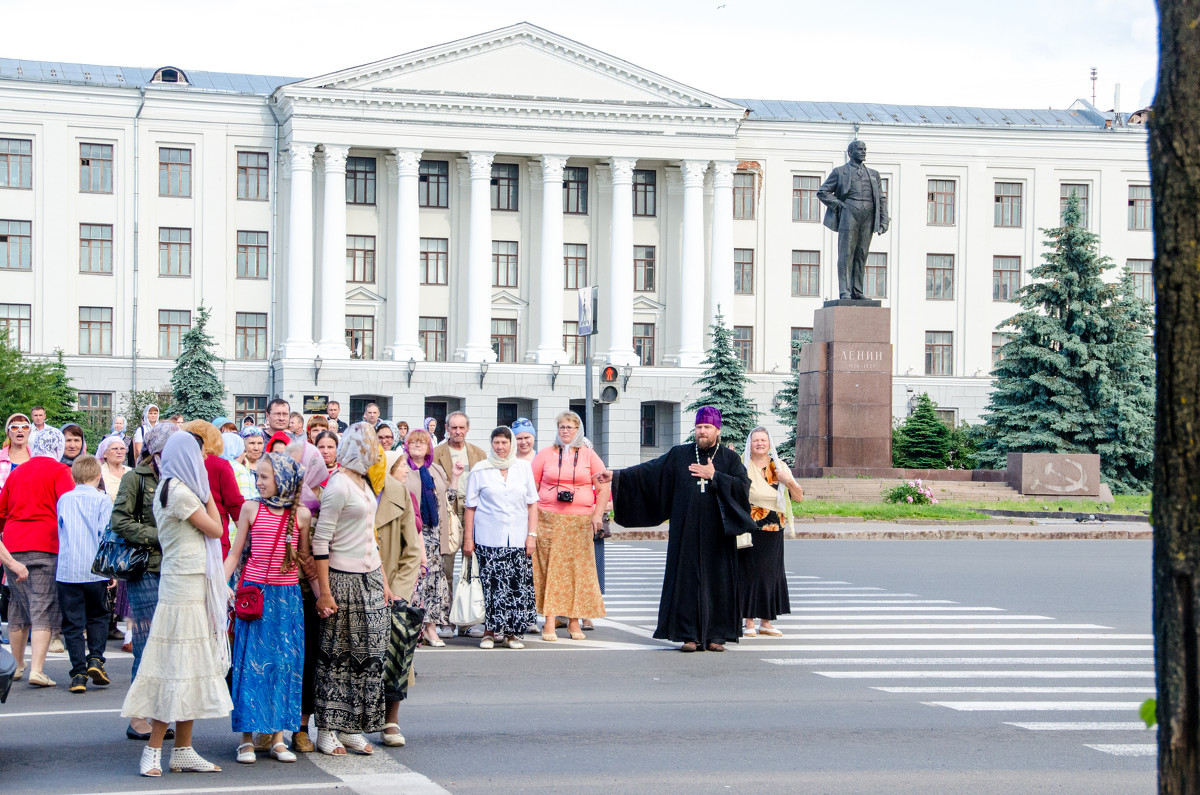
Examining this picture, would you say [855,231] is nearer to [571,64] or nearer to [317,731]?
[317,731]

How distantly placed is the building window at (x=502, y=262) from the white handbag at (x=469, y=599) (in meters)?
50.2

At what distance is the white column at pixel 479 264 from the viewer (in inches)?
2354

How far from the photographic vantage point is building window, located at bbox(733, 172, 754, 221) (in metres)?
64.0

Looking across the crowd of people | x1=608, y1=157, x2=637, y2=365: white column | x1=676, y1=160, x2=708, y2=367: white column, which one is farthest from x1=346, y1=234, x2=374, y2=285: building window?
the crowd of people

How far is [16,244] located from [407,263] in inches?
597

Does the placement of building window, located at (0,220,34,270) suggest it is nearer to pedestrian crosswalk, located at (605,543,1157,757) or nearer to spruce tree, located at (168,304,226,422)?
spruce tree, located at (168,304,226,422)

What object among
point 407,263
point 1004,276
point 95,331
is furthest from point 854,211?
point 1004,276

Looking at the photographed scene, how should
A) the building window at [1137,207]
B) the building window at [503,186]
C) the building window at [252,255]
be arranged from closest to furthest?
the building window at [252,255] → the building window at [503,186] → the building window at [1137,207]

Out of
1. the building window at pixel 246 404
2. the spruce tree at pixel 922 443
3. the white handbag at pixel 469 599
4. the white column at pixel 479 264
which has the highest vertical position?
the white column at pixel 479 264

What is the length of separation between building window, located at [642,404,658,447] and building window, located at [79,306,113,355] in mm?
21758

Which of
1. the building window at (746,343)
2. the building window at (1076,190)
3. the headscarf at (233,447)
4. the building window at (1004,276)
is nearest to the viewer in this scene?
the headscarf at (233,447)

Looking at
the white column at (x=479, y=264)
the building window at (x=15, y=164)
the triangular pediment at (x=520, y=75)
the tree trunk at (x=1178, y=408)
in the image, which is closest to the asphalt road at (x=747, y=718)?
the tree trunk at (x=1178, y=408)

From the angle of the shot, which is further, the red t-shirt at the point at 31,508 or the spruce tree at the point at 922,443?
the spruce tree at the point at 922,443

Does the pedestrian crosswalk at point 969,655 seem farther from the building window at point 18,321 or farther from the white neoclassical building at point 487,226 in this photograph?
the building window at point 18,321
